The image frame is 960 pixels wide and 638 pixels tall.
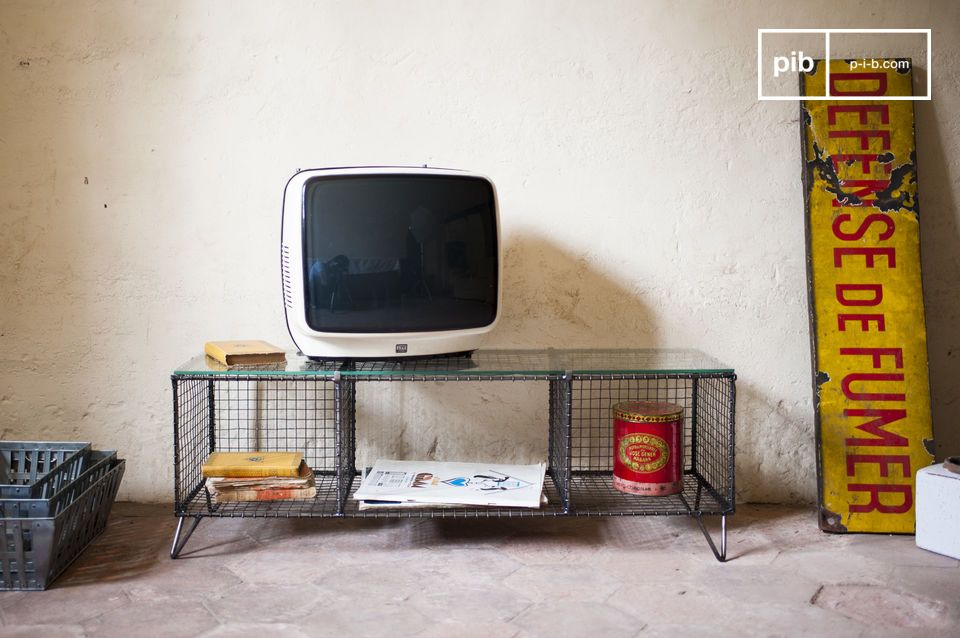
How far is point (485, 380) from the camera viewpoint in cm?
245

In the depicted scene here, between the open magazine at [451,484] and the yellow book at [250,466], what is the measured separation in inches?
8.0

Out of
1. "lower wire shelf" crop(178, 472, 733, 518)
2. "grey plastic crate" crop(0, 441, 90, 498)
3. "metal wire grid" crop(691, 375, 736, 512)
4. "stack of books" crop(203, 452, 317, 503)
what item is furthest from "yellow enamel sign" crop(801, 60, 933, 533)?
"grey plastic crate" crop(0, 441, 90, 498)

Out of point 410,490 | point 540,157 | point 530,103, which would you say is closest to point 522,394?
point 410,490

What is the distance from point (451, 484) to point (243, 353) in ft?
2.32

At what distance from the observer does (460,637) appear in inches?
71.2

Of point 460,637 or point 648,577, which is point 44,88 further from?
point 648,577

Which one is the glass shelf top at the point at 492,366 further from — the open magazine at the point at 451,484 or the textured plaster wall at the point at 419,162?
the open magazine at the point at 451,484

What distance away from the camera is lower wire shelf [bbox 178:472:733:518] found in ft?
7.47

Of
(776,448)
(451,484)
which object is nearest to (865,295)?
(776,448)

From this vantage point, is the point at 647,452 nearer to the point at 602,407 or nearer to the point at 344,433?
the point at 602,407

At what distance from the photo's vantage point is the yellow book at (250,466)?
89.0 inches

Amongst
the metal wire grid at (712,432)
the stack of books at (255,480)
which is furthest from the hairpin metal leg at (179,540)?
the metal wire grid at (712,432)

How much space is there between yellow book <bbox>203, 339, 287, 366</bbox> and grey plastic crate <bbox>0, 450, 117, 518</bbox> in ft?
1.51

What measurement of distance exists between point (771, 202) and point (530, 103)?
87 centimetres
